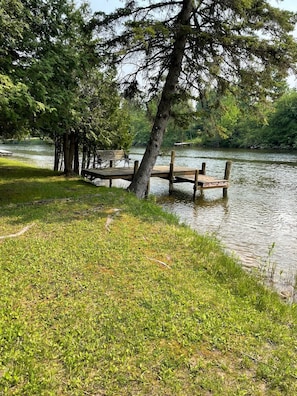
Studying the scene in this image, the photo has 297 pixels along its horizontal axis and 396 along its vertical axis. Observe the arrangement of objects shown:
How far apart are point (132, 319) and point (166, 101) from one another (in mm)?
7833

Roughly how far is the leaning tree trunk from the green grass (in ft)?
15.0

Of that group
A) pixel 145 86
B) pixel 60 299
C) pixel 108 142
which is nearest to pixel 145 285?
pixel 60 299

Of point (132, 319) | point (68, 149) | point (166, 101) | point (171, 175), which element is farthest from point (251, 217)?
point (132, 319)

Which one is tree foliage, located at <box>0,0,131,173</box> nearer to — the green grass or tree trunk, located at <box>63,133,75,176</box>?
the green grass

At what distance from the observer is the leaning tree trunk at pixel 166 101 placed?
30.9ft

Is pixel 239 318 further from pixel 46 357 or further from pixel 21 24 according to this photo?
pixel 21 24

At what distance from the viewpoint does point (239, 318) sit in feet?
12.0

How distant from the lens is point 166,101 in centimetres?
986

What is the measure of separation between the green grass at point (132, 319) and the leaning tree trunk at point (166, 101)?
4.58 meters

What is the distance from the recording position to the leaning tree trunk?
30.9 feet

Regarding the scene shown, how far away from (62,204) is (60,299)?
466cm

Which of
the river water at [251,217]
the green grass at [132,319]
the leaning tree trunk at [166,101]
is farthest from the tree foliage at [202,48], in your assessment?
the green grass at [132,319]

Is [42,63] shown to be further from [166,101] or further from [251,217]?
[251,217]

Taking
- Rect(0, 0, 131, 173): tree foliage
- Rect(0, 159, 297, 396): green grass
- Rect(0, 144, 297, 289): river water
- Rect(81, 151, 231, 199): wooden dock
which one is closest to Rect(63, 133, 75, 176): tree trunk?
Rect(81, 151, 231, 199): wooden dock
